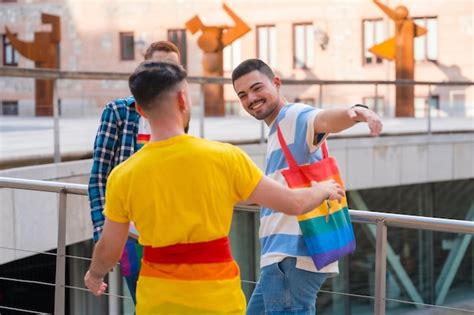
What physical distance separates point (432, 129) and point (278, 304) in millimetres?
11633

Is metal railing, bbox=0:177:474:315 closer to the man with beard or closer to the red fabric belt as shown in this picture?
the man with beard

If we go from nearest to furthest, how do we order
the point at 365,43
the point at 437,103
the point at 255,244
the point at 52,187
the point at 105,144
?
the point at 105,144
the point at 52,187
the point at 255,244
the point at 437,103
the point at 365,43

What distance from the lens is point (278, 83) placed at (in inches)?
150

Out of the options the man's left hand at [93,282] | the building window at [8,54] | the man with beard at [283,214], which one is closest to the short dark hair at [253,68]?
the man with beard at [283,214]

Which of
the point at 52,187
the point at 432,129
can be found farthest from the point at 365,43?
the point at 52,187

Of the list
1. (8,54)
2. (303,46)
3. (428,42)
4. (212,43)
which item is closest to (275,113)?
(212,43)

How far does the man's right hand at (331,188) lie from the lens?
3.26 meters

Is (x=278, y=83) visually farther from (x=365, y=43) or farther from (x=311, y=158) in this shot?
(x=365, y=43)

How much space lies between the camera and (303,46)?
30531 millimetres

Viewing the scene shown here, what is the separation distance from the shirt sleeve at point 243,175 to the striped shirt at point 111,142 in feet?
3.90

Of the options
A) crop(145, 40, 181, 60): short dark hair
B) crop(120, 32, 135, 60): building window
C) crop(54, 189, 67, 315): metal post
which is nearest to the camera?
crop(145, 40, 181, 60): short dark hair

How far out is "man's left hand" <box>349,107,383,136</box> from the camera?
3246 mm

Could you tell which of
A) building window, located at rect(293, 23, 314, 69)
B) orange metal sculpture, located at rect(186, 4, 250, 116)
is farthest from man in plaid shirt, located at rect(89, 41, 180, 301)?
building window, located at rect(293, 23, 314, 69)

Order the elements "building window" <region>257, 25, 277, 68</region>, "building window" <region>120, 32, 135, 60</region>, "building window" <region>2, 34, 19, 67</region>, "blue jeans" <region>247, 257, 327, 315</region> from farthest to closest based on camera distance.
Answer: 1. "building window" <region>2, 34, 19, 67</region>
2. "building window" <region>120, 32, 135, 60</region>
3. "building window" <region>257, 25, 277, 68</region>
4. "blue jeans" <region>247, 257, 327, 315</region>
